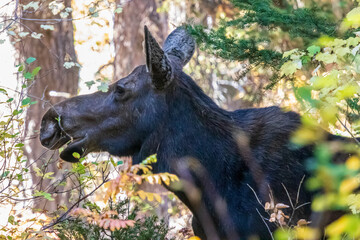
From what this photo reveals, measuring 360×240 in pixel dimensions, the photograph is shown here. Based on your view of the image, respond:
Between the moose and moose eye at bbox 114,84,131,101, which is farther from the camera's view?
moose eye at bbox 114,84,131,101

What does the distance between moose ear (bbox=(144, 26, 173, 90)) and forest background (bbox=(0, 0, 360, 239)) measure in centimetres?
48

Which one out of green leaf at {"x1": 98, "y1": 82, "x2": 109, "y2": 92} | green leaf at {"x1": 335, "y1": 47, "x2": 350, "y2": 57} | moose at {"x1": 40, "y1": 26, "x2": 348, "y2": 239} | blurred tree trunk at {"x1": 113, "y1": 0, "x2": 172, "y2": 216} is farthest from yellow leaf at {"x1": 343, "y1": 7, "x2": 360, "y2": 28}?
blurred tree trunk at {"x1": 113, "y1": 0, "x2": 172, "y2": 216}

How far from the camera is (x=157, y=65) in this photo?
17.7 ft

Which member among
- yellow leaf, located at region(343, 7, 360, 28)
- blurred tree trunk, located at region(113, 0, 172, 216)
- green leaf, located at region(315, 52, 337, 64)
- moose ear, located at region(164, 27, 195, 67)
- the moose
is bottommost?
the moose

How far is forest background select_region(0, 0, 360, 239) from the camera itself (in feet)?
12.6

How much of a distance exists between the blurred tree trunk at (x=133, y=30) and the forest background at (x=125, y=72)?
3 cm

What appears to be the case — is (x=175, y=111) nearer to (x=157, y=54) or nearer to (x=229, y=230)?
(x=157, y=54)

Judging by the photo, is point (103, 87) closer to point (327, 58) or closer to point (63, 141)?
point (63, 141)

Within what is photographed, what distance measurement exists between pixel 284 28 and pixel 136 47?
367 inches

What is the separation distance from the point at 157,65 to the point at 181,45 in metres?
1.22

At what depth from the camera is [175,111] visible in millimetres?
5535

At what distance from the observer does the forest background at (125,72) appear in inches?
151

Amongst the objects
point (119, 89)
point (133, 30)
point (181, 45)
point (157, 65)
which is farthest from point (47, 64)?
point (133, 30)

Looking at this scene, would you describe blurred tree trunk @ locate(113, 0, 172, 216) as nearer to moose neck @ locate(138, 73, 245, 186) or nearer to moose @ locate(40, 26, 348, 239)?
moose @ locate(40, 26, 348, 239)
